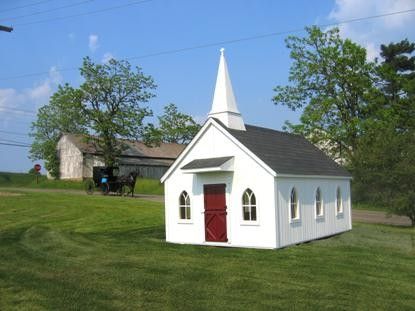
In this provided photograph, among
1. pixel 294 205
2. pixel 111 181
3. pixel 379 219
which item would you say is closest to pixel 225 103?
pixel 294 205

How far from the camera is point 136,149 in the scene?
222 feet

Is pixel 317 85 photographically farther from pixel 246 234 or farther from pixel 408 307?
pixel 408 307

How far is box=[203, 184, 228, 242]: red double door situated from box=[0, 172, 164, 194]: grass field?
30.1 meters

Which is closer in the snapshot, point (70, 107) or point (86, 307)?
point (86, 307)

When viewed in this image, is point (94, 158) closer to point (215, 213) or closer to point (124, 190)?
point (124, 190)

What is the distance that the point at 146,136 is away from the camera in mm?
55875

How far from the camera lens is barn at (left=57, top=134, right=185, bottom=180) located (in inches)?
2409

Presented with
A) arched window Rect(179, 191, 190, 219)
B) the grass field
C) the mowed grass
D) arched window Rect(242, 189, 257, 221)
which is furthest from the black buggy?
arched window Rect(242, 189, 257, 221)

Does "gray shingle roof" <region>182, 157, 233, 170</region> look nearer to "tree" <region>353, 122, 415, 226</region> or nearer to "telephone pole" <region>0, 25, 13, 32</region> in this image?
"telephone pole" <region>0, 25, 13, 32</region>

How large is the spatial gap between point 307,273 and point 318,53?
36.4 metres

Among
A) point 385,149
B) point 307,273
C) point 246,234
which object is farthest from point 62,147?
point 307,273

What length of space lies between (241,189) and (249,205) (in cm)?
63

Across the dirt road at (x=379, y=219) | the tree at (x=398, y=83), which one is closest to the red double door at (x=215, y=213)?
the dirt road at (x=379, y=219)

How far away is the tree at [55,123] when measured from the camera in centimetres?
5300
